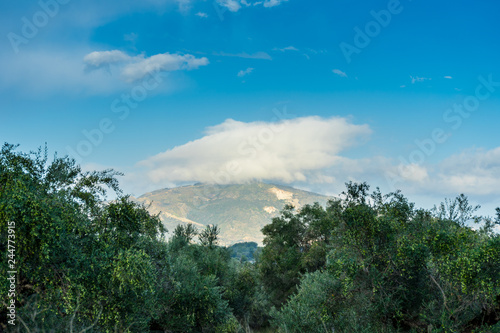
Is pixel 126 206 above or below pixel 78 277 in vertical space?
above

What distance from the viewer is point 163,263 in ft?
59.0

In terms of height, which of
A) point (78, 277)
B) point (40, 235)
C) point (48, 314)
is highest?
point (40, 235)

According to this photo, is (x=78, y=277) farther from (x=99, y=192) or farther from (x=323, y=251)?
(x=323, y=251)

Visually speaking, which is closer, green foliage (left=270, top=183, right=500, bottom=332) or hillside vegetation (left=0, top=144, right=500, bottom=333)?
hillside vegetation (left=0, top=144, right=500, bottom=333)

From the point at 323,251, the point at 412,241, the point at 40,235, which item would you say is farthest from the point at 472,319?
the point at 323,251

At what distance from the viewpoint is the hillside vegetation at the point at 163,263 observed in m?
12.3

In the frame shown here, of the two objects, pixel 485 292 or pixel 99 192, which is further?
pixel 99 192

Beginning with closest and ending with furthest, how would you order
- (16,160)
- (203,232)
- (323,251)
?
(16,160)
(323,251)
(203,232)

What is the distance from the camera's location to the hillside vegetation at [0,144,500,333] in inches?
485

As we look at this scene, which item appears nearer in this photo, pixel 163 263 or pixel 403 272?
pixel 403 272

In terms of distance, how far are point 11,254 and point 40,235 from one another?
1111mm

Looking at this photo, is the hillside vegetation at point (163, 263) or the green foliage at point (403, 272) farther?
the green foliage at point (403, 272)

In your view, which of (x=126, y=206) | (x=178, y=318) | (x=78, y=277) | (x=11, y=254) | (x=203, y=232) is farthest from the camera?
(x=203, y=232)

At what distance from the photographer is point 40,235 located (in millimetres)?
11766
